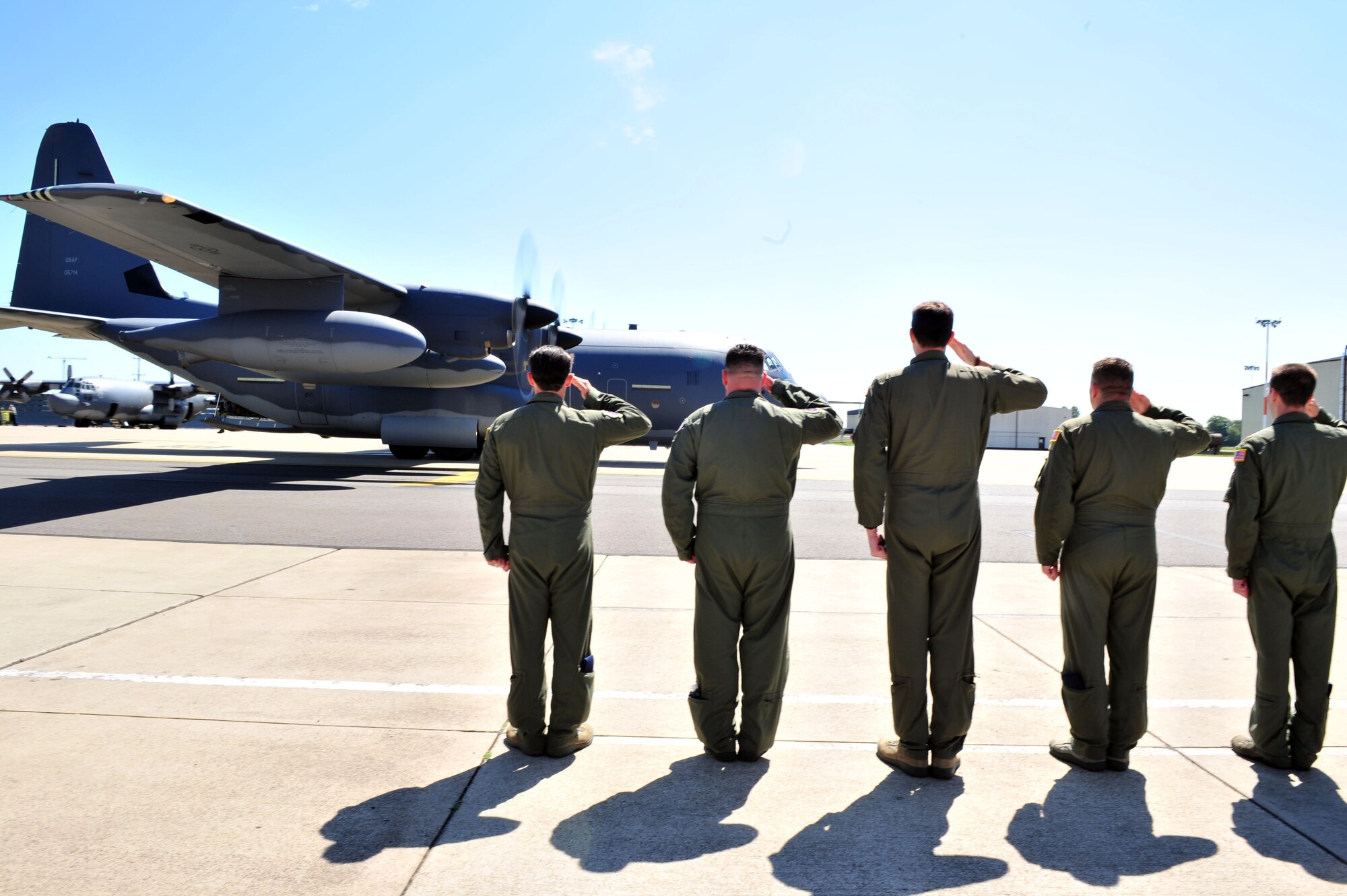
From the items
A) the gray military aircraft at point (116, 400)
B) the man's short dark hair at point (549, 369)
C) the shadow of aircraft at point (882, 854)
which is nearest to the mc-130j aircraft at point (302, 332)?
the man's short dark hair at point (549, 369)

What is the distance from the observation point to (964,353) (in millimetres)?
3877

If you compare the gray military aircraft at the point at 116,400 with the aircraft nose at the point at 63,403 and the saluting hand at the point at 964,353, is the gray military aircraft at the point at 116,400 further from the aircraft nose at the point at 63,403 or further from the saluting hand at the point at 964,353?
the saluting hand at the point at 964,353

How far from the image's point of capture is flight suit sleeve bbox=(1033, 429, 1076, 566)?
374cm

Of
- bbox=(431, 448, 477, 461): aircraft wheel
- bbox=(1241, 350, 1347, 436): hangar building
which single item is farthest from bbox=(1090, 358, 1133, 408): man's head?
bbox=(1241, 350, 1347, 436): hangar building

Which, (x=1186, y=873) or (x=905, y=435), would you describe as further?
(x=905, y=435)

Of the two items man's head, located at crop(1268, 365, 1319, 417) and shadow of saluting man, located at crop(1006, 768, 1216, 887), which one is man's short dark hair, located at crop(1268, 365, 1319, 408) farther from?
shadow of saluting man, located at crop(1006, 768, 1216, 887)

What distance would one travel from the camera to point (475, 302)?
17938 millimetres

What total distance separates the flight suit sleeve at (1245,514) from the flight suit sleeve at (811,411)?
5.95 ft

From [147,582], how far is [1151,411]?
764cm

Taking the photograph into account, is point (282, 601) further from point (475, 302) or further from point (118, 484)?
point (475, 302)

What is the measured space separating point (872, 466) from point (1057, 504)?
0.89 metres

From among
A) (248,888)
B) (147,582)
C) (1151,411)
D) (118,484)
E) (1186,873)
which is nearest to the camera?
(248,888)

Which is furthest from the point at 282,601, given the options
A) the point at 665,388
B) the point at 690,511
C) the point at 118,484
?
the point at 665,388

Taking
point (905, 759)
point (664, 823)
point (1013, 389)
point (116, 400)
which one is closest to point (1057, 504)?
point (1013, 389)
